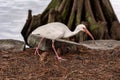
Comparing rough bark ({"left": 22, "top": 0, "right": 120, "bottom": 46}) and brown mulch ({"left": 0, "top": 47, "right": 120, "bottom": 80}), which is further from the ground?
rough bark ({"left": 22, "top": 0, "right": 120, "bottom": 46})

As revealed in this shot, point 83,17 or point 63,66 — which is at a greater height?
point 83,17

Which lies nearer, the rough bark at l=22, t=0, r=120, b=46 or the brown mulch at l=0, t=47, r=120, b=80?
the brown mulch at l=0, t=47, r=120, b=80

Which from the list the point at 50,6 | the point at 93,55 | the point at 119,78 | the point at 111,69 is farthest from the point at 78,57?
the point at 50,6

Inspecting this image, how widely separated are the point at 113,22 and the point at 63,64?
13.1 ft

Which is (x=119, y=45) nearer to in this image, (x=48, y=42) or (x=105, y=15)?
(x=48, y=42)

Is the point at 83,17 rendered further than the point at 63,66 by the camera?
Yes

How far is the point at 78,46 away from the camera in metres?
10.5

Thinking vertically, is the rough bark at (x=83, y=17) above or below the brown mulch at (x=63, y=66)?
above

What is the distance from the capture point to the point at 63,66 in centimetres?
878

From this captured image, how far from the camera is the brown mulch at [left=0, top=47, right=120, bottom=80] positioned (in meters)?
8.09

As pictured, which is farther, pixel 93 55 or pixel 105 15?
pixel 105 15

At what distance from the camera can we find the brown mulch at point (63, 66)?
8.09 metres

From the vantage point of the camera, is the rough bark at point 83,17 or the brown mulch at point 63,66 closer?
the brown mulch at point 63,66

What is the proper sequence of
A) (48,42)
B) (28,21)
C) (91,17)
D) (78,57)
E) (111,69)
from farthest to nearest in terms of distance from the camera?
(28,21) < (91,17) < (48,42) < (78,57) < (111,69)
